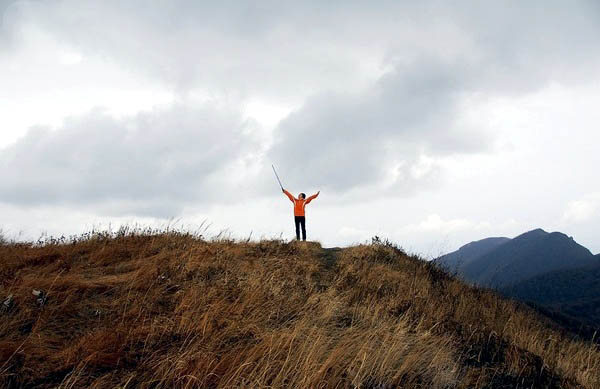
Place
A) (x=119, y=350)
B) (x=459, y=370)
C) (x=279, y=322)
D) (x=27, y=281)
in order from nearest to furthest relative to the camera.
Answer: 1. (x=119, y=350)
2. (x=459, y=370)
3. (x=279, y=322)
4. (x=27, y=281)

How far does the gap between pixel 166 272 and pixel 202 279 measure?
61 cm

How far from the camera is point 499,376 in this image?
485cm

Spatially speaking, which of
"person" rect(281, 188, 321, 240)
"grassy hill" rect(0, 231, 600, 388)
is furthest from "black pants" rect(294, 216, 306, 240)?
"grassy hill" rect(0, 231, 600, 388)

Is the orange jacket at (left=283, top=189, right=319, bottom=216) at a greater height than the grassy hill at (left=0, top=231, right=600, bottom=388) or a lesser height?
greater

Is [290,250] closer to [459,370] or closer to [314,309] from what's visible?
[314,309]

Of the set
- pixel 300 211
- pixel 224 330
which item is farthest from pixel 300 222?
pixel 224 330

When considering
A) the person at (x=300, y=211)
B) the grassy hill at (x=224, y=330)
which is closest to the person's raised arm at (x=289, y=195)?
the person at (x=300, y=211)

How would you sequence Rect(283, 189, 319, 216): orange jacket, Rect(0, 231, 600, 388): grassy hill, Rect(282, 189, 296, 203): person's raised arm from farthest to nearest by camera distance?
Rect(282, 189, 296, 203): person's raised arm < Rect(283, 189, 319, 216): orange jacket < Rect(0, 231, 600, 388): grassy hill

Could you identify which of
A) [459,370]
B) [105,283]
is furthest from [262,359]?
[105,283]

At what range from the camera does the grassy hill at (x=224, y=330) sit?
3.73 meters

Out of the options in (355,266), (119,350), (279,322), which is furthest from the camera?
(355,266)

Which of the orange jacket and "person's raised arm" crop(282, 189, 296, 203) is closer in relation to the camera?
the orange jacket

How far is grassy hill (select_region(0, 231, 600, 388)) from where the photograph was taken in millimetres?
3729

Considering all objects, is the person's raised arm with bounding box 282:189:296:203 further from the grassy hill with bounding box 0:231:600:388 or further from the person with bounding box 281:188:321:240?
the grassy hill with bounding box 0:231:600:388
